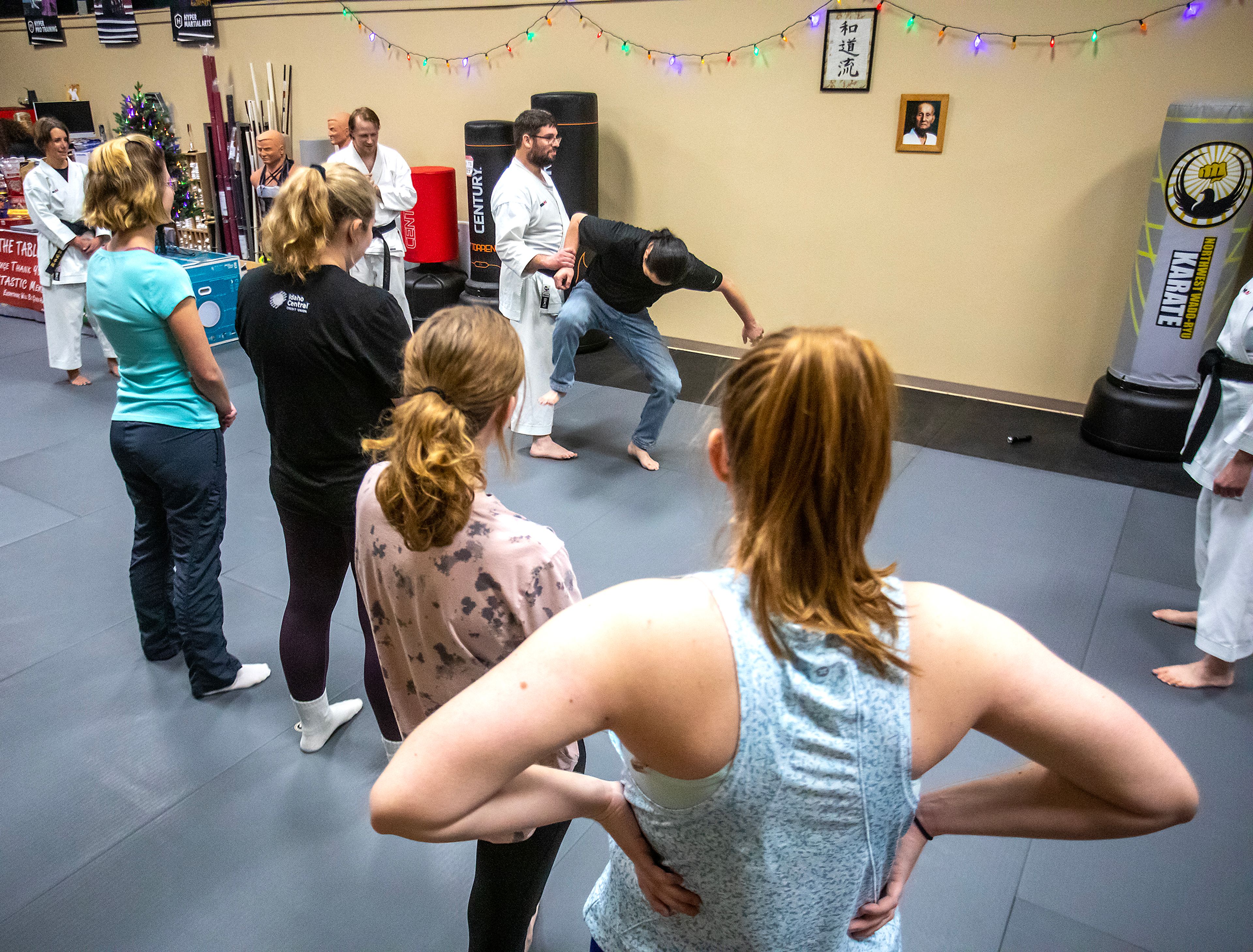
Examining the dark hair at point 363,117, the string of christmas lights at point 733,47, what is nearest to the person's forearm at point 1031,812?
the string of christmas lights at point 733,47

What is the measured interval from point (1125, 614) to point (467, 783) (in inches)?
119

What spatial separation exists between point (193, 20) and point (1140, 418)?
331 inches

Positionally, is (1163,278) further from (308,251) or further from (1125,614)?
(308,251)

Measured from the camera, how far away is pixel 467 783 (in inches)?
27.2

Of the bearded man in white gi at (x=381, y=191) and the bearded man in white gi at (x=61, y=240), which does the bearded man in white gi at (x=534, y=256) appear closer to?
the bearded man in white gi at (x=381, y=191)

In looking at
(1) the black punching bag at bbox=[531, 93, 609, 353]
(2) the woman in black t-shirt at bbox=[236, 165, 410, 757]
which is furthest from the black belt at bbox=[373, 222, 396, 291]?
(2) the woman in black t-shirt at bbox=[236, 165, 410, 757]

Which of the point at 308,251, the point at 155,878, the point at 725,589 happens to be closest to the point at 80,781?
the point at 155,878

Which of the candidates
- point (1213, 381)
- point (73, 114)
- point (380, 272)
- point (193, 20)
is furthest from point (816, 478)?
point (73, 114)

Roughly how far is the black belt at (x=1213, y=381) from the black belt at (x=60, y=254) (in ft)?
18.4

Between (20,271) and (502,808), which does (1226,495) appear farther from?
(20,271)

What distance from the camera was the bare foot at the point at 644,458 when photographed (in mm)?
4188

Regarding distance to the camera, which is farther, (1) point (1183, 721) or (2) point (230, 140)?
(2) point (230, 140)

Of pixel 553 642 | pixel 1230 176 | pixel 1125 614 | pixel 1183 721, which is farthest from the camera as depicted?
pixel 1230 176

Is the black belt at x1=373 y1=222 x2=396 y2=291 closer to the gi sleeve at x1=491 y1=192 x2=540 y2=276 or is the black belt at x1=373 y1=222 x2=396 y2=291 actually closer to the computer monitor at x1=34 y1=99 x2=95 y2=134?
the gi sleeve at x1=491 y1=192 x2=540 y2=276
